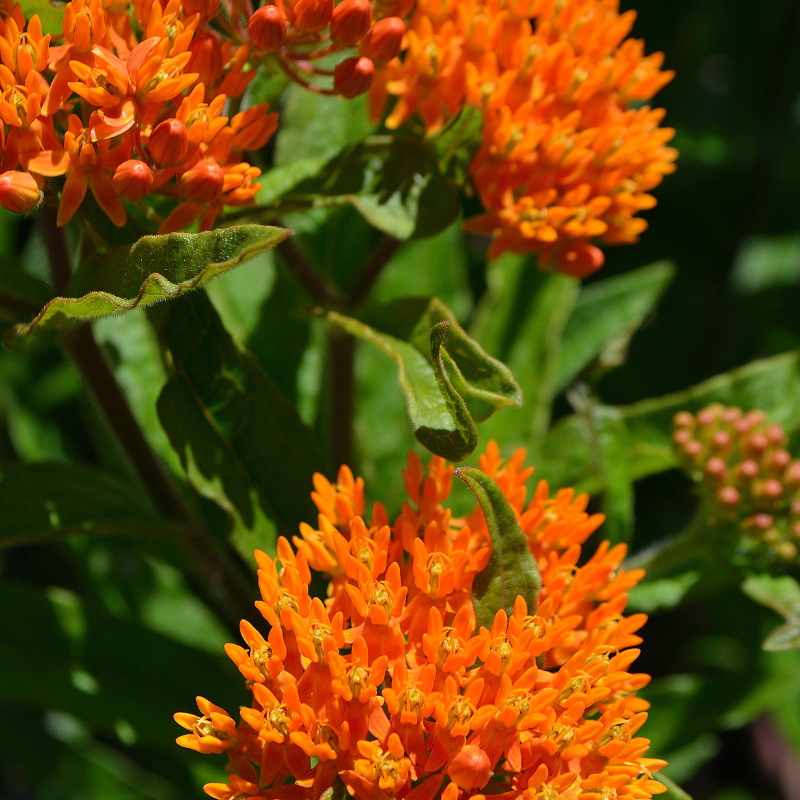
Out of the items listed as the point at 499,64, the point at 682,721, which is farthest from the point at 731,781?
the point at 499,64

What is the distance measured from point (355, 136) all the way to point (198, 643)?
1.74 m

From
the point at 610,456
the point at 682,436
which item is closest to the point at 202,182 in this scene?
the point at 610,456

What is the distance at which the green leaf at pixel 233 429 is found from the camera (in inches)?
71.8

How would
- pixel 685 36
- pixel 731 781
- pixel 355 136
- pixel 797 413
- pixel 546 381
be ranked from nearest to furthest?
pixel 355 136 < pixel 797 413 < pixel 546 381 < pixel 731 781 < pixel 685 36

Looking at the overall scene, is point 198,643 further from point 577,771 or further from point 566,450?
point 577,771

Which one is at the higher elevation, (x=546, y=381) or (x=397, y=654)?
(x=546, y=381)

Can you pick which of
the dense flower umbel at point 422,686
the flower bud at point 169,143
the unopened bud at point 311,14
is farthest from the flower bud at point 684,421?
the flower bud at point 169,143

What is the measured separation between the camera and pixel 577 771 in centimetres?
160

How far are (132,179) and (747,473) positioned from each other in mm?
1544

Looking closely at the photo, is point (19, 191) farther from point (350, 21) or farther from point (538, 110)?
point (538, 110)

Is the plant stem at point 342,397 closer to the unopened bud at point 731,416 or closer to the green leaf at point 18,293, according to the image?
the green leaf at point 18,293

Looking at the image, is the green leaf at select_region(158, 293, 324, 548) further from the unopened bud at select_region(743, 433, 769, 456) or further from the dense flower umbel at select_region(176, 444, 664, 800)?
the unopened bud at select_region(743, 433, 769, 456)

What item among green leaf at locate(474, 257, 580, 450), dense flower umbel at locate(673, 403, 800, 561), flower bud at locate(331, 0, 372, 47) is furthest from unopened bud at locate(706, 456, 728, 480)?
flower bud at locate(331, 0, 372, 47)

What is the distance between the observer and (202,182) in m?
1.59
